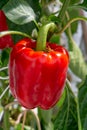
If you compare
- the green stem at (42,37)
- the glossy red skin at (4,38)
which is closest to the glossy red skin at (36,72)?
the green stem at (42,37)

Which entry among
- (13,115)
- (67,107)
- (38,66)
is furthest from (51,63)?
(13,115)

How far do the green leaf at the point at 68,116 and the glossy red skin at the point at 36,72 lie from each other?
0.69 ft

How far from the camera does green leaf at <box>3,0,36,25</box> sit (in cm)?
72

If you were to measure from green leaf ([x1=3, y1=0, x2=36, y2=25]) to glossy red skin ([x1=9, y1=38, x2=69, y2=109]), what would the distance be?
41 mm

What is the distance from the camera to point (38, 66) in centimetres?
71

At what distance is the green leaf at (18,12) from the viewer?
719 mm

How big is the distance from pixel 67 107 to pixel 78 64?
26cm

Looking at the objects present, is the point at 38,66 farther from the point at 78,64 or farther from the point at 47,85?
the point at 78,64

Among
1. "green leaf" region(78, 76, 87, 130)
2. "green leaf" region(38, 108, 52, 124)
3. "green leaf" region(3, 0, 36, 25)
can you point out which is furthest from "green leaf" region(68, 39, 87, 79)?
"green leaf" region(3, 0, 36, 25)

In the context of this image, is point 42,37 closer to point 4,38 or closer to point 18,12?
point 18,12

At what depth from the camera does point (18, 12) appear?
73 cm

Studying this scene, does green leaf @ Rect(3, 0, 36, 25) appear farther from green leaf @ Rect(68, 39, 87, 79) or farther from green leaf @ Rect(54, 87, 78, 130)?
green leaf @ Rect(68, 39, 87, 79)

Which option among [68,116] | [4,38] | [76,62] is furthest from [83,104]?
[76,62]

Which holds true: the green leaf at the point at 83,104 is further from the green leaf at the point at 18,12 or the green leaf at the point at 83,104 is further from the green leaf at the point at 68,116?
the green leaf at the point at 18,12
